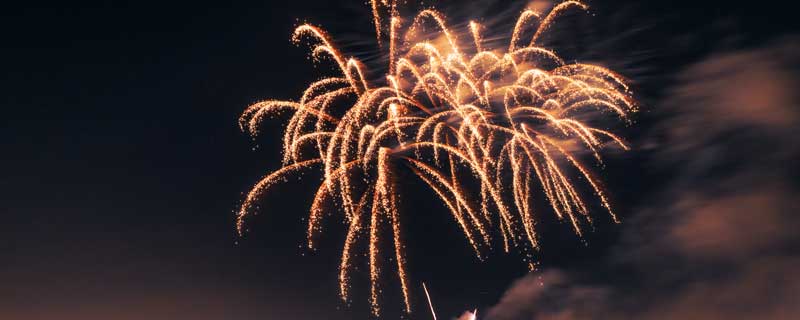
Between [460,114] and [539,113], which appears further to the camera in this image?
[539,113]

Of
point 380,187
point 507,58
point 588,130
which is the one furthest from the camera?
point 588,130

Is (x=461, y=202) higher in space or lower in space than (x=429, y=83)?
lower

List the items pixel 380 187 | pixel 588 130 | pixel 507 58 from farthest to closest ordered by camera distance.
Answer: pixel 588 130, pixel 507 58, pixel 380 187

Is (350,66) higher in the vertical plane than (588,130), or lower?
higher

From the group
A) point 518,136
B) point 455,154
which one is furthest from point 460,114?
point 518,136

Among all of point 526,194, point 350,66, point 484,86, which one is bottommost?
point 526,194

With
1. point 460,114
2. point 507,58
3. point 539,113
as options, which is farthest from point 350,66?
point 539,113

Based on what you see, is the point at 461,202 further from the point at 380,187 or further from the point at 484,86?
the point at 484,86

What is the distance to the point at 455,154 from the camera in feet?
34.4

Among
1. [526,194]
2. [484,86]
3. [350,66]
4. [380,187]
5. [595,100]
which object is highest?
[350,66]

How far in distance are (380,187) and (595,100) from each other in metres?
4.37

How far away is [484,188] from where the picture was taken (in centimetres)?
1083

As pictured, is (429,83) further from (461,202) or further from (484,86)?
(461,202)

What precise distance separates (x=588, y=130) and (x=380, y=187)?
15.2 feet
